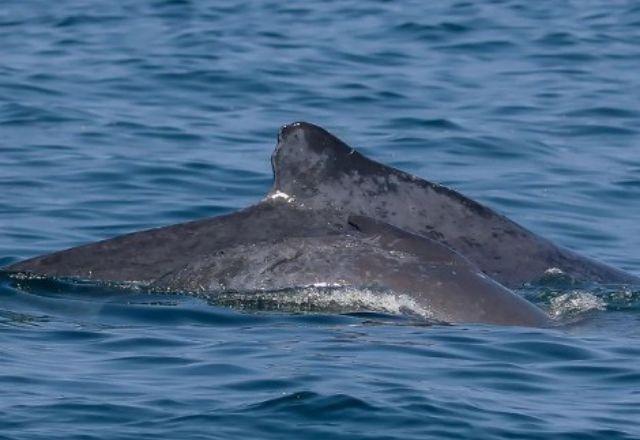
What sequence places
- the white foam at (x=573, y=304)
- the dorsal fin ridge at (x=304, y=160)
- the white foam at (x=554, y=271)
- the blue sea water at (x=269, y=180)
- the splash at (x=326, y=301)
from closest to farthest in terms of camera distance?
the blue sea water at (x=269, y=180)
the splash at (x=326, y=301)
the dorsal fin ridge at (x=304, y=160)
the white foam at (x=573, y=304)
the white foam at (x=554, y=271)

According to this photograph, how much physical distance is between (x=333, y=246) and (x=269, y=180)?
6.52 m

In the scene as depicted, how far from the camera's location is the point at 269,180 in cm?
1762

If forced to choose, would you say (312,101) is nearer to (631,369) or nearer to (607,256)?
(607,256)

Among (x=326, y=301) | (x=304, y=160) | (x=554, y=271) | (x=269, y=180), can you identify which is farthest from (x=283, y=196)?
(x=269, y=180)

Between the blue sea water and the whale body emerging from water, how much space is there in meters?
0.17

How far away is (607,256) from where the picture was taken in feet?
48.3

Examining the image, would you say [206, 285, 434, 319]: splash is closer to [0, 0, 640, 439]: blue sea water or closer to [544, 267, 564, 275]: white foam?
[0, 0, 640, 439]: blue sea water

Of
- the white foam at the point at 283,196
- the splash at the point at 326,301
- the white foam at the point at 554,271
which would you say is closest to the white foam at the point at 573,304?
the white foam at the point at 554,271

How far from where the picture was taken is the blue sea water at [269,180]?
30.2 feet

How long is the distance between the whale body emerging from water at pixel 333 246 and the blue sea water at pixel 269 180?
174 mm

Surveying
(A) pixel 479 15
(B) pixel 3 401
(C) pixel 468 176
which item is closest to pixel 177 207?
(C) pixel 468 176

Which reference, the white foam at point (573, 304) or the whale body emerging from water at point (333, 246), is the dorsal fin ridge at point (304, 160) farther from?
the white foam at point (573, 304)

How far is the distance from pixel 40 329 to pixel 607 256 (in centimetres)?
564

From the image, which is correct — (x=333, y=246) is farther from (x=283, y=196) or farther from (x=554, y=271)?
(x=554, y=271)
